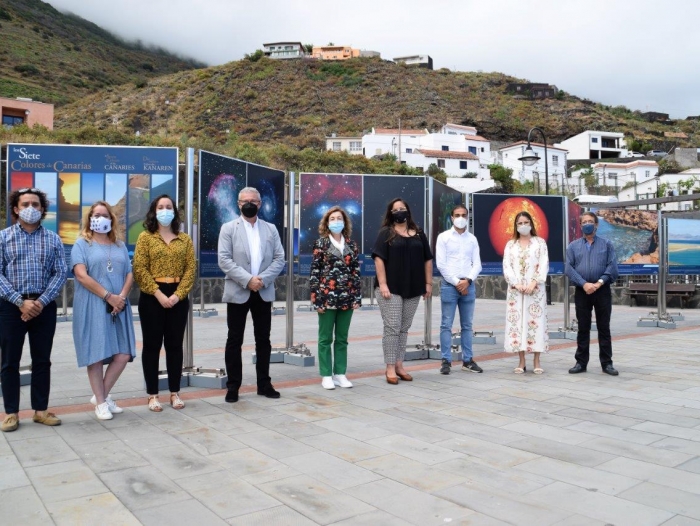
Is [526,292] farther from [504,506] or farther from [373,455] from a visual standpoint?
[504,506]

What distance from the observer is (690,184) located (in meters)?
51.2

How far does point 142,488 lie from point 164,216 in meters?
2.57

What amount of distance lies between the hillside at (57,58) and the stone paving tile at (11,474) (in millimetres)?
66334

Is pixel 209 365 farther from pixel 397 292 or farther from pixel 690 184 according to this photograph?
pixel 690 184

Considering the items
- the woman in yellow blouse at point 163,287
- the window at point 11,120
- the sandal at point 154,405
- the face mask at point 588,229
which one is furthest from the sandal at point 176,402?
the window at point 11,120

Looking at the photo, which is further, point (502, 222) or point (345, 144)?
point (345, 144)

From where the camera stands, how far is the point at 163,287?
5.33 meters

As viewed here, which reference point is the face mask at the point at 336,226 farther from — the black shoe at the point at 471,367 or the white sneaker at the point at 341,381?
the black shoe at the point at 471,367

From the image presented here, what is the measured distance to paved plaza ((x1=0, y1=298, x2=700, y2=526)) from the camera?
3.18 meters

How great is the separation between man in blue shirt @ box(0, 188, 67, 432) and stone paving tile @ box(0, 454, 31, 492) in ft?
2.54

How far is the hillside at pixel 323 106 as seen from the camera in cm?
7169

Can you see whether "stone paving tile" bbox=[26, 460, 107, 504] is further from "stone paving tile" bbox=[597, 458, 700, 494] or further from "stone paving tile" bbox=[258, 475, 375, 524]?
"stone paving tile" bbox=[597, 458, 700, 494]

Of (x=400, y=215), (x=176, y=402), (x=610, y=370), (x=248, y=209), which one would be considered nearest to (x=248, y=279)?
(x=248, y=209)

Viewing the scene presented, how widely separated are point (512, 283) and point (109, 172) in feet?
15.9
